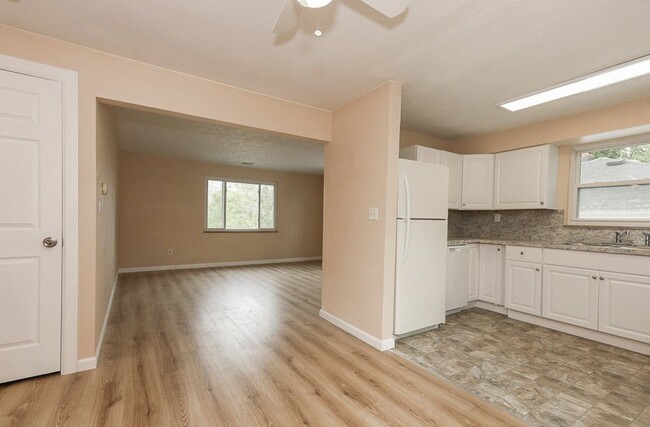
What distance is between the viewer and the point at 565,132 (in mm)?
3309

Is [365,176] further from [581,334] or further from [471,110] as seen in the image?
[581,334]

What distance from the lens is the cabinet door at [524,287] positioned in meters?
3.30

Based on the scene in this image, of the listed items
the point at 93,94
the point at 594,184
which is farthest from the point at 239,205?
the point at 594,184

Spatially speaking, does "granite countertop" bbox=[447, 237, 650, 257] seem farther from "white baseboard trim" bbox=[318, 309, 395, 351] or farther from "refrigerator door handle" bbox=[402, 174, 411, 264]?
"white baseboard trim" bbox=[318, 309, 395, 351]

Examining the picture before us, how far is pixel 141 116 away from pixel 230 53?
83.7 inches

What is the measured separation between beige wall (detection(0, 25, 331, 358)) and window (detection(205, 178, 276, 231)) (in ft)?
14.7

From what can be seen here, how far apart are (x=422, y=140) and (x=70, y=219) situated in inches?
160

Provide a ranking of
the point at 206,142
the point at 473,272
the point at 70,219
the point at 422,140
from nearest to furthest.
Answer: the point at 70,219, the point at 473,272, the point at 422,140, the point at 206,142

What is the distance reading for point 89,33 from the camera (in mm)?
2016

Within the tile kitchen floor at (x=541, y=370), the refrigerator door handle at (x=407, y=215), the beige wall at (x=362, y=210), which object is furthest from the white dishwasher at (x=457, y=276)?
the beige wall at (x=362, y=210)

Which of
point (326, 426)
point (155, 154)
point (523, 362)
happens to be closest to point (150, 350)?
point (326, 426)

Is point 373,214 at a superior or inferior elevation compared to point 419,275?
superior

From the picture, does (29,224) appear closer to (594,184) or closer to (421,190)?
(421,190)

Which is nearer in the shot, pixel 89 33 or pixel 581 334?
pixel 89 33
